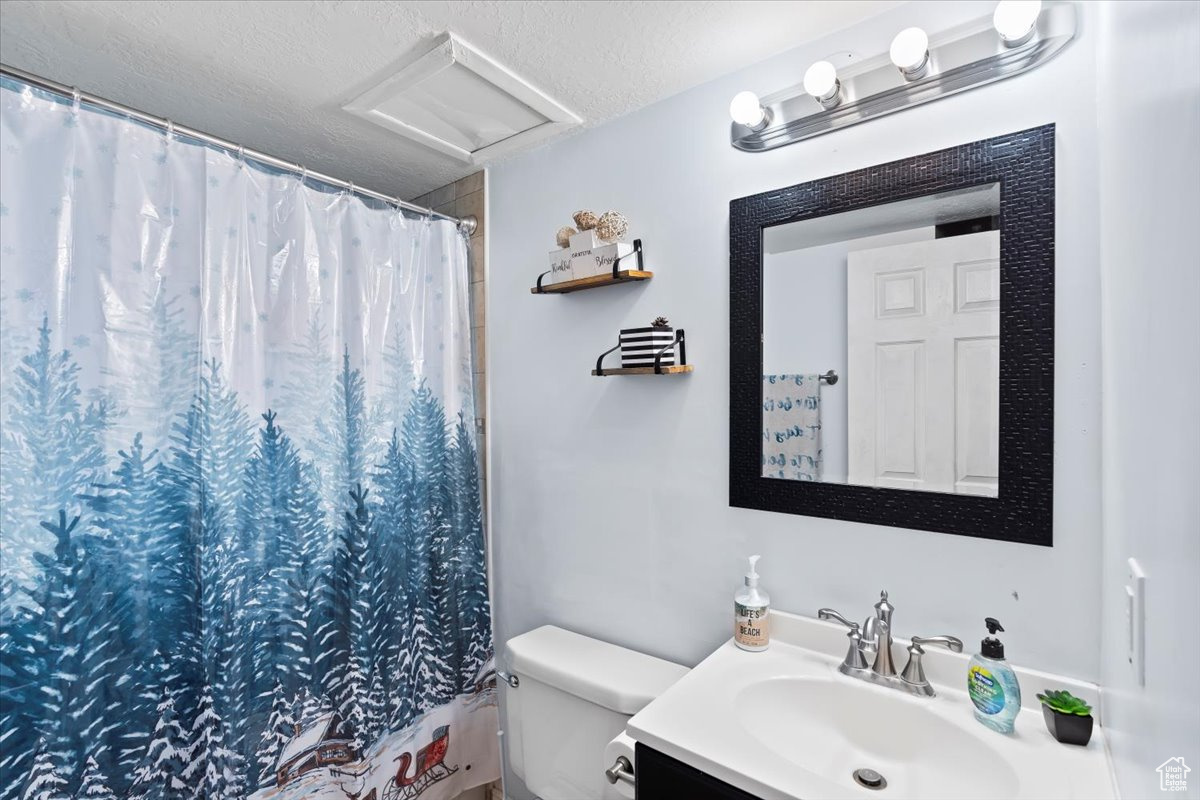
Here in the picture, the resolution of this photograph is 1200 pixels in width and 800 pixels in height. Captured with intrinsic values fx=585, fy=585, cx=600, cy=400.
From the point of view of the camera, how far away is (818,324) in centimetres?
129

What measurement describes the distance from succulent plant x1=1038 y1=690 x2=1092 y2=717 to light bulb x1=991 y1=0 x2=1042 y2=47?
1155 millimetres

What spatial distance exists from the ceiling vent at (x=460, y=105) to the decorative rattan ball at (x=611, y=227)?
328mm

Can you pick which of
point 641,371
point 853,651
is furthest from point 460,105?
point 853,651

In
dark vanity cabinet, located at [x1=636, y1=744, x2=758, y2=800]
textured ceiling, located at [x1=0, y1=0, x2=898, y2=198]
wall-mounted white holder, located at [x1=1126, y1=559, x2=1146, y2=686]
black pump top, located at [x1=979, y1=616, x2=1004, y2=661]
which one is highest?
textured ceiling, located at [x1=0, y1=0, x2=898, y2=198]

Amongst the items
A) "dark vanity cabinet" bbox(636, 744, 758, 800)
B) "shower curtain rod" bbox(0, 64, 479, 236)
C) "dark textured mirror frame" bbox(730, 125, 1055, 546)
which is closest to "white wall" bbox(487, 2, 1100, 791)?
"dark textured mirror frame" bbox(730, 125, 1055, 546)

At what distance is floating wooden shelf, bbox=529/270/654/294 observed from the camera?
4.94 ft

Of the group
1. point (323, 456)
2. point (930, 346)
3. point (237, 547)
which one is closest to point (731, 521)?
point (930, 346)

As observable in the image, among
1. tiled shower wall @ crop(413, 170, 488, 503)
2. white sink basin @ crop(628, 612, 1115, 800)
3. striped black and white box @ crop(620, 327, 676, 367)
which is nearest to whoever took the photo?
white sink basin @ crop(628, 612, 1115, 800)

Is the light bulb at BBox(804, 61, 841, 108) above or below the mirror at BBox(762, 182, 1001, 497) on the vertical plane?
above

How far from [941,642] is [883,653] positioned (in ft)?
0.35

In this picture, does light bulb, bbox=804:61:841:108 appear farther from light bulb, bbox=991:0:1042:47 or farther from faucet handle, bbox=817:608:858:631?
faucet handle, bbox=817:608:858:631

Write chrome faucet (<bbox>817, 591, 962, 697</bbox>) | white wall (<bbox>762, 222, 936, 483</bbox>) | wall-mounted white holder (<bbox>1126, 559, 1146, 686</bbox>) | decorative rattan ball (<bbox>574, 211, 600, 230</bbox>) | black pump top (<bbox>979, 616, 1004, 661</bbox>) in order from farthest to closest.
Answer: decorative rattan ball (<bbox>574, 211, 600, 230</bbox>) → white wall (<bbox>762, 222, 936, 483</bbox>) → chrome faucet (<bbox>817, 591, 962, 697</bbox>) → black pump top (<bbox>979, 616, 1004, 661</bbox>) → wall-mounted white holder (<bbox>1126, 559, 1146, 686</bbox>)

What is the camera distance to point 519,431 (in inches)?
75.5

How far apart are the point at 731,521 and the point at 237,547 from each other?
1175mm
